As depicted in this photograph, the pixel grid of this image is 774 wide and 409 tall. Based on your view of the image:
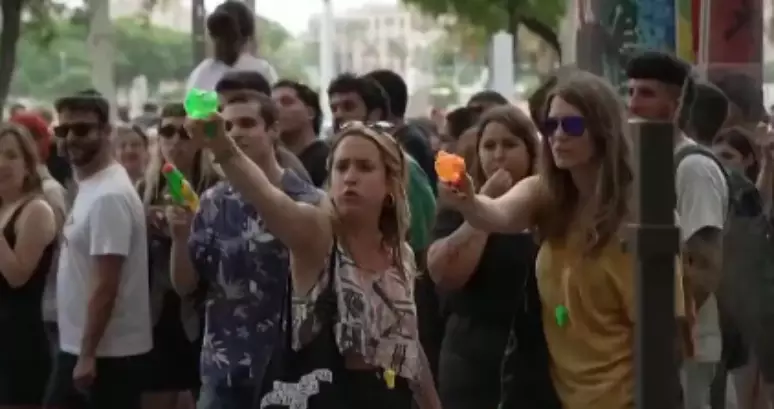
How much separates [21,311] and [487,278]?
7.82 feet

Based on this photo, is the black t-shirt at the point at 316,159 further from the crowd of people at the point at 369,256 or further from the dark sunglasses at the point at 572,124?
the dark sunglasses at the point at 572,124

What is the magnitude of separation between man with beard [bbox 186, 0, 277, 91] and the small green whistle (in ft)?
14.4

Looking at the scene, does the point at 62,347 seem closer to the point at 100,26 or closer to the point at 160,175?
the point at 160,175

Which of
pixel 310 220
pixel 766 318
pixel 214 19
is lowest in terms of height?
pixel 766 318

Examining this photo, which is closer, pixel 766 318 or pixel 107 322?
pixel 107 322

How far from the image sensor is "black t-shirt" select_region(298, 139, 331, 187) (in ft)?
22.8

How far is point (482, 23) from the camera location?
2942cm

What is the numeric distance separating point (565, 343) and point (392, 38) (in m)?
46.6

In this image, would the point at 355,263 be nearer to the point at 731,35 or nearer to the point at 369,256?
the point at 369,256

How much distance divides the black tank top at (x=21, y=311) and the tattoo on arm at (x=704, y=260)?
2936 millimetres

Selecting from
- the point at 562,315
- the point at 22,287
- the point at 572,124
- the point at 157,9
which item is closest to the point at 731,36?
the point at 22,287

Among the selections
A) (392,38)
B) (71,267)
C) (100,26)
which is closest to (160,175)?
(71,267)

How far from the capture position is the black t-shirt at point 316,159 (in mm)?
6938

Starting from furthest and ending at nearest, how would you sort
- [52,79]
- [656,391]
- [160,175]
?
[52,79], [160,175], [656,391]
